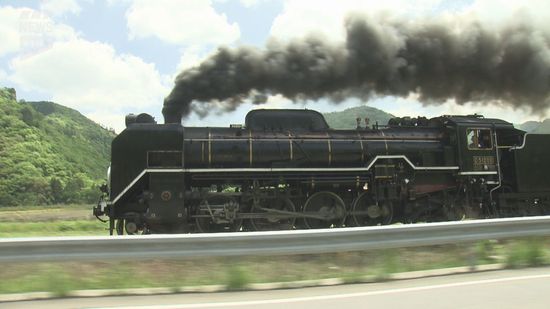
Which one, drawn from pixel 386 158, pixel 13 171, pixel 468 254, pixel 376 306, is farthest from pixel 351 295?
pixel 13 171

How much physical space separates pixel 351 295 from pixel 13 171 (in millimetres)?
59767

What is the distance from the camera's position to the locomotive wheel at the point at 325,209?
12.3 m

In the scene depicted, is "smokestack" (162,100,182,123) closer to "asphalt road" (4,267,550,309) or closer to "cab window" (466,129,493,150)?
"cab window" (466,129,493,150)

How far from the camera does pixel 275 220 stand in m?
12.0

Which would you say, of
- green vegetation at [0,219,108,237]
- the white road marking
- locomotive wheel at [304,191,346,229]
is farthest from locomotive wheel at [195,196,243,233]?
the white road marking

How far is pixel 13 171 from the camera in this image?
5675 centimetres

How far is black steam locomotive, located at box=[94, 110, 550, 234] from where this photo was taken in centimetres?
1148

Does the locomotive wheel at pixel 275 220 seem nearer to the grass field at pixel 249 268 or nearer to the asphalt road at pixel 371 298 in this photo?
the grass field at pixel 249 268

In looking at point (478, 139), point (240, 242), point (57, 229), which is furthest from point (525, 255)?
point (57, 229)

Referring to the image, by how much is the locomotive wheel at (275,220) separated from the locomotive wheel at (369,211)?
5.65 feet

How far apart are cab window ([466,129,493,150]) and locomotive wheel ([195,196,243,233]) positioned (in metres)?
6.93

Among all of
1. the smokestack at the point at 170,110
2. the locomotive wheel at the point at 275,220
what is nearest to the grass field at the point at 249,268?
the locomotive wheel at the point at 275,220

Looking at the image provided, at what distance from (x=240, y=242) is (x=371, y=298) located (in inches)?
68.0

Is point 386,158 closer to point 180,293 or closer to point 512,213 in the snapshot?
point 512,213
